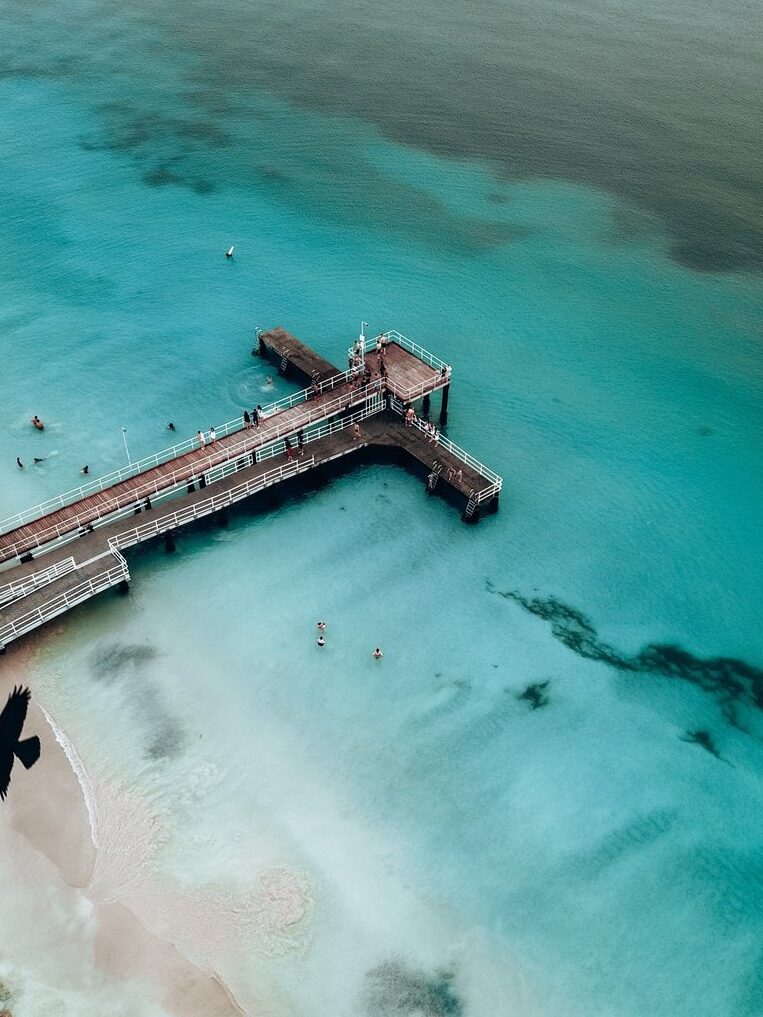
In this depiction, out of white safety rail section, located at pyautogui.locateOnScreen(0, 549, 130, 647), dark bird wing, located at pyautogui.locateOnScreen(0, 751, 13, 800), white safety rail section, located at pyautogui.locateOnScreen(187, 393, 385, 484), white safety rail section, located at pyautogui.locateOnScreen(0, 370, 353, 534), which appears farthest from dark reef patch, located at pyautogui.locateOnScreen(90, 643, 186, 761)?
white safety rail section, located at pyautogui.locateOnScreen(187, 393, 385, 484)

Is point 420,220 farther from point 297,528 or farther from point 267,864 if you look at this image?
point 267,864

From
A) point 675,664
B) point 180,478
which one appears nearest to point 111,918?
point 180,478

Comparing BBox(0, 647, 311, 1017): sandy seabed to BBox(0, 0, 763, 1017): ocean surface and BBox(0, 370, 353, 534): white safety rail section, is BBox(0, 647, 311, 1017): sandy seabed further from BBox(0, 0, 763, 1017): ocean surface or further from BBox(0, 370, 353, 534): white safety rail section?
BBox(0, 370, 353, 534): white safety rail section

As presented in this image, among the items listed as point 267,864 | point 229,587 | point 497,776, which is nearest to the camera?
point 267,864

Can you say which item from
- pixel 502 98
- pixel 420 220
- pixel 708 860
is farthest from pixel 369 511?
pixel 502 98

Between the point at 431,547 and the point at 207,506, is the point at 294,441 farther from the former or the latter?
the point at 431,547

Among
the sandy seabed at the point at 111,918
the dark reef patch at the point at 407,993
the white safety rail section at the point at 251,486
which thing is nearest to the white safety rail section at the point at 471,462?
the white safety rail section at the point at 251,486
